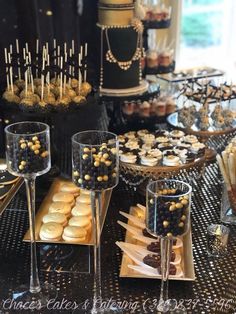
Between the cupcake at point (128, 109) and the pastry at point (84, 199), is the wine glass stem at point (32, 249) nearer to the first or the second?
the pastry at point (84, 199)

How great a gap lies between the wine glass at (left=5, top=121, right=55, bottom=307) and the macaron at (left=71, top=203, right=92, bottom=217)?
0.66 feet

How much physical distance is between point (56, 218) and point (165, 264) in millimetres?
377

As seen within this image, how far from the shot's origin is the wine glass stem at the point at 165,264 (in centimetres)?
108

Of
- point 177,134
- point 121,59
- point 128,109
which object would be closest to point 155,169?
point 177,134

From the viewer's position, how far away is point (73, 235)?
1277 millimetres

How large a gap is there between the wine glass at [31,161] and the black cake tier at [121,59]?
2.45 ft

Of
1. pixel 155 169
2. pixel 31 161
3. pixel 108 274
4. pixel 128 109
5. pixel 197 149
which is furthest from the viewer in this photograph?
pixel 128 109

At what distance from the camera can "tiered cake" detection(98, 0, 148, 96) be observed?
1.88 meters

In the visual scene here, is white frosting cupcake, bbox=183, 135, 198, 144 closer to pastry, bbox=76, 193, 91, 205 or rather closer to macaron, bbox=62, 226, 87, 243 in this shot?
pastry, bbox=76, 193, 91, 205

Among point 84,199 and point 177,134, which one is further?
point 177,134

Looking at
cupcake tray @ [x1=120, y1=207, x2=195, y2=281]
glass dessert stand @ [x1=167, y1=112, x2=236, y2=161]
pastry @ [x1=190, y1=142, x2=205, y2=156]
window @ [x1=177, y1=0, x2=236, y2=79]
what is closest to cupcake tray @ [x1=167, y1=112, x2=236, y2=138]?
glass dessert stand @ [x1=167, y1=112, x2=236, y2=161]

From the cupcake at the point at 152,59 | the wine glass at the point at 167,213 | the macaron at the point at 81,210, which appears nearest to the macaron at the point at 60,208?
the macaron at the point at 81,210

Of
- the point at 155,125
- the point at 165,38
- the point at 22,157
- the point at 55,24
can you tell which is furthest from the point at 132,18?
the point at 165,38

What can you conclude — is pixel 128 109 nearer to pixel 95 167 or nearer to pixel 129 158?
pixel 129 158
